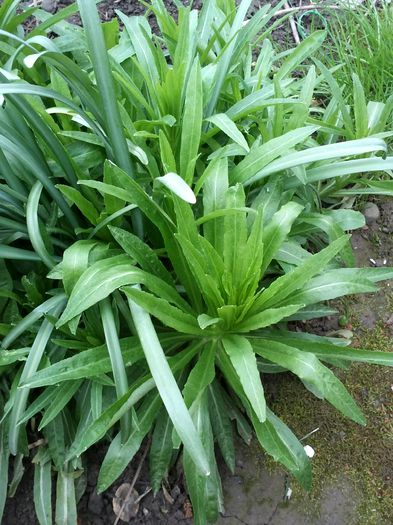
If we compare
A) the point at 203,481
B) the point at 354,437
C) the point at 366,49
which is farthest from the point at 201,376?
the point at 366,49

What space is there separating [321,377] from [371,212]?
102 centimetres

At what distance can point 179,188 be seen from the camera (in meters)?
1.15

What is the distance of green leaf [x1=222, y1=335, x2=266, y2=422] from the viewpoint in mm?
1128

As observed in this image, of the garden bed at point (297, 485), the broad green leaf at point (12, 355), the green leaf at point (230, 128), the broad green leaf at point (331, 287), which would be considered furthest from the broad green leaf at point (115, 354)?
the green leaf at point (230, 128)

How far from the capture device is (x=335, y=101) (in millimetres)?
1949

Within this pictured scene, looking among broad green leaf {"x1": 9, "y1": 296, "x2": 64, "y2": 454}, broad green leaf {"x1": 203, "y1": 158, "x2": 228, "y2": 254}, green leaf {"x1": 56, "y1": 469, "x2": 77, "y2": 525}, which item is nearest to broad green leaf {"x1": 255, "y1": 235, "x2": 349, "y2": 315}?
broad green leaf {"x1": 203, "y1": 158, "x2": 228, "y2": 254}

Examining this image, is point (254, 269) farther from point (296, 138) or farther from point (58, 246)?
point (58, 246)

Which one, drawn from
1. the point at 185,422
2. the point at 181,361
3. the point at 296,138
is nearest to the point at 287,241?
the point at 296,138

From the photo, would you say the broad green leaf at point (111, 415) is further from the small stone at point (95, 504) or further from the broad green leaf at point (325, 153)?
the broad green leaf at point (325, 153)

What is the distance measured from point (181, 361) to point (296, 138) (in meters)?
0.68

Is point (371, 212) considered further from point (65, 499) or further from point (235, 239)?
point (65, 499)

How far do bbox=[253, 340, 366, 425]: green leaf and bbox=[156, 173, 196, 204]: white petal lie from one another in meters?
0.45

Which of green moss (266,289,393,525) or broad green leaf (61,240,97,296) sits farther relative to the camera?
green moss (266,289,393,525)

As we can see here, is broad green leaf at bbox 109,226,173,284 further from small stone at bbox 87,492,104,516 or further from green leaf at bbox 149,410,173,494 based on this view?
small stone at bbox 87,492,104,516
